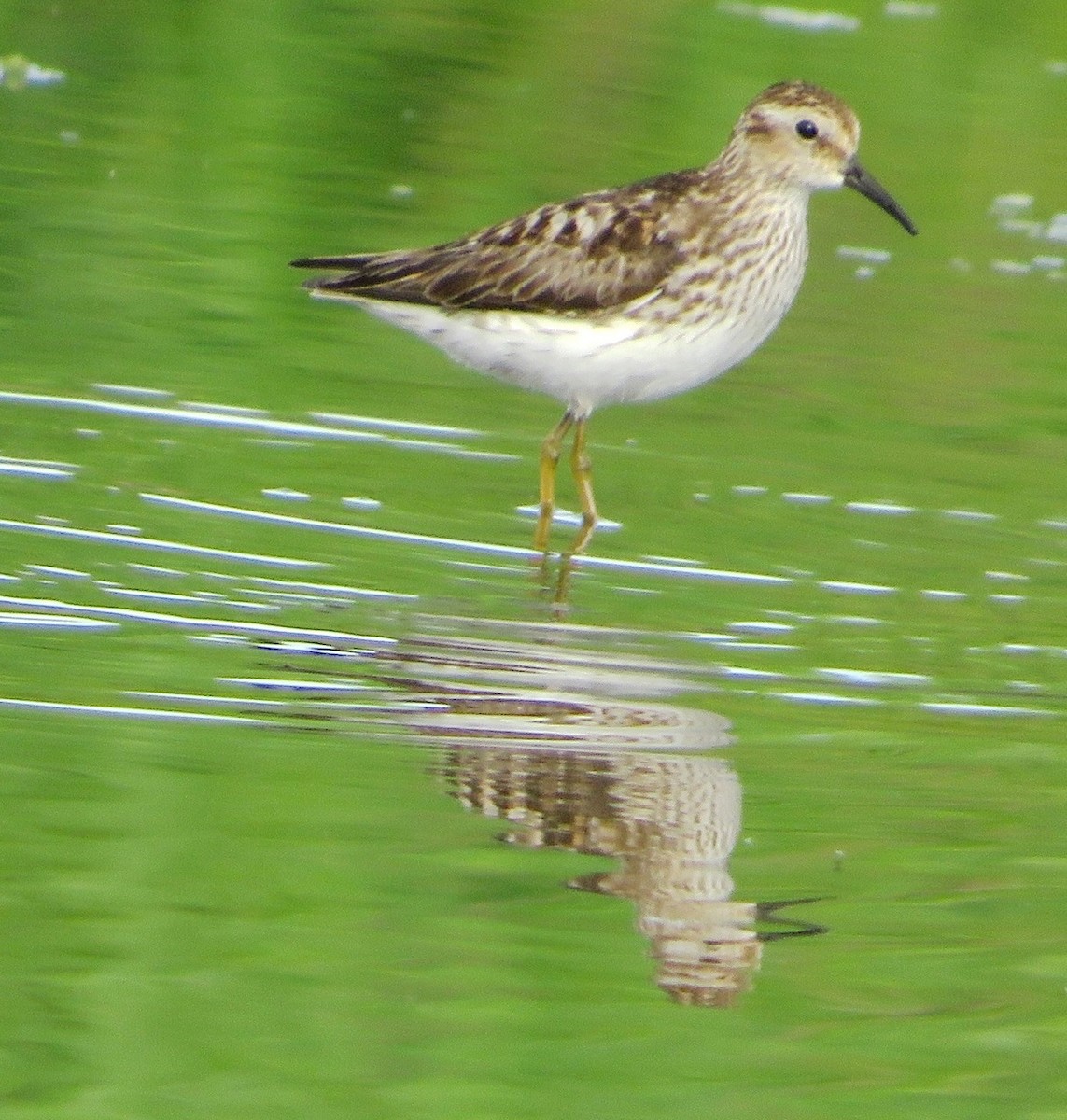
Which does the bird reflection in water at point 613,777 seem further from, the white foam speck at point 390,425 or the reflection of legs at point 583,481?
the white foam speck at point 390,425

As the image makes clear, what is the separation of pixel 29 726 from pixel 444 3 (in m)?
13.9

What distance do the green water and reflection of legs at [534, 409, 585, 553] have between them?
9 cm

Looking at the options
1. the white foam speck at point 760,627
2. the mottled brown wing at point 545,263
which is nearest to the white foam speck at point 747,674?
the white foam speck at point 760,627

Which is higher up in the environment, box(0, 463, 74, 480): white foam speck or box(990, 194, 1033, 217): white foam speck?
box(990, 194, 1033, 217): white foam speck

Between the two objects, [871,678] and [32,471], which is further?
[32,471]

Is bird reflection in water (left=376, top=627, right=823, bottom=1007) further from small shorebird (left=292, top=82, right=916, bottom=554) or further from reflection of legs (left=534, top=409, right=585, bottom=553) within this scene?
small shorebird (left=292, top=82, right=916, bottom=554)

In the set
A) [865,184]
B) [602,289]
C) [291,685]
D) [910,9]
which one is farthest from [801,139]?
[910,9]

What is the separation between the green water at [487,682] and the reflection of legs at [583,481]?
129mm

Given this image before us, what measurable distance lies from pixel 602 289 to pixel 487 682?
2721 mm

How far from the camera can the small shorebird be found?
975 centimetres

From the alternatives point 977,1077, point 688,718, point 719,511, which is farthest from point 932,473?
point 977,1077

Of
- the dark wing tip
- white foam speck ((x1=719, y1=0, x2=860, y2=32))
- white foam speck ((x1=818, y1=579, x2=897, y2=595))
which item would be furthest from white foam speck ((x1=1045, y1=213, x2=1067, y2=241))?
white foam speck ((x1=818, y1=579, x2=897, y2=595))

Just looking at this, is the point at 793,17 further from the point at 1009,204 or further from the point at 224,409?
the point at 224,409

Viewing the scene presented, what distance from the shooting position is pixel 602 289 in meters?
9.76
